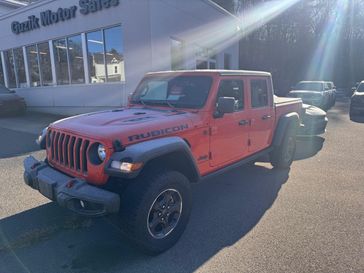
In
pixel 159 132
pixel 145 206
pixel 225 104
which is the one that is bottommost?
pixel 145 206

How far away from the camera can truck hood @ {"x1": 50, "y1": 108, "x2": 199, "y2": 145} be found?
301 centimetres

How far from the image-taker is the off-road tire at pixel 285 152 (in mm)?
5574

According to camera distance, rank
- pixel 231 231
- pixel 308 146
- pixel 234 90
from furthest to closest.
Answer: pixel 308 146, pixel 234 90, pixel 231 231

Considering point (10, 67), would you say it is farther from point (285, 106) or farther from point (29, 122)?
point (285, 106)

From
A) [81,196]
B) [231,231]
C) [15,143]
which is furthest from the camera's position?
[15,143]

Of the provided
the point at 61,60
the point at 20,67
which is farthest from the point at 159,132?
the point at 20,67

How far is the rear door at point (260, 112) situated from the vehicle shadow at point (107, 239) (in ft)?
2.90

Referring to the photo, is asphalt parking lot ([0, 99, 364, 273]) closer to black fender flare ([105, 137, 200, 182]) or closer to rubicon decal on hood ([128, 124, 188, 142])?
black fender flare ([105, 137, 200, 182])

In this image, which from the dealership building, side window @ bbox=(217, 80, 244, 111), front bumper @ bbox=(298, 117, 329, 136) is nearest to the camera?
side window @ bbox=(217, 80, 244, 111)

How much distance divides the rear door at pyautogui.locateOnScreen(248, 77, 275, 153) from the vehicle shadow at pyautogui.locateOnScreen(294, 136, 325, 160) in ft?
6.82

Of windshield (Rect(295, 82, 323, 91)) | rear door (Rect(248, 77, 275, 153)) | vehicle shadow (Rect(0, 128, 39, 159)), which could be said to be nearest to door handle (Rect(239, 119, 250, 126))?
rear door (Rect(248, 77, 275, 153))

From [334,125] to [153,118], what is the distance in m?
9.72

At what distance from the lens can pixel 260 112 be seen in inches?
189

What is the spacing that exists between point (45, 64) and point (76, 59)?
247cm
